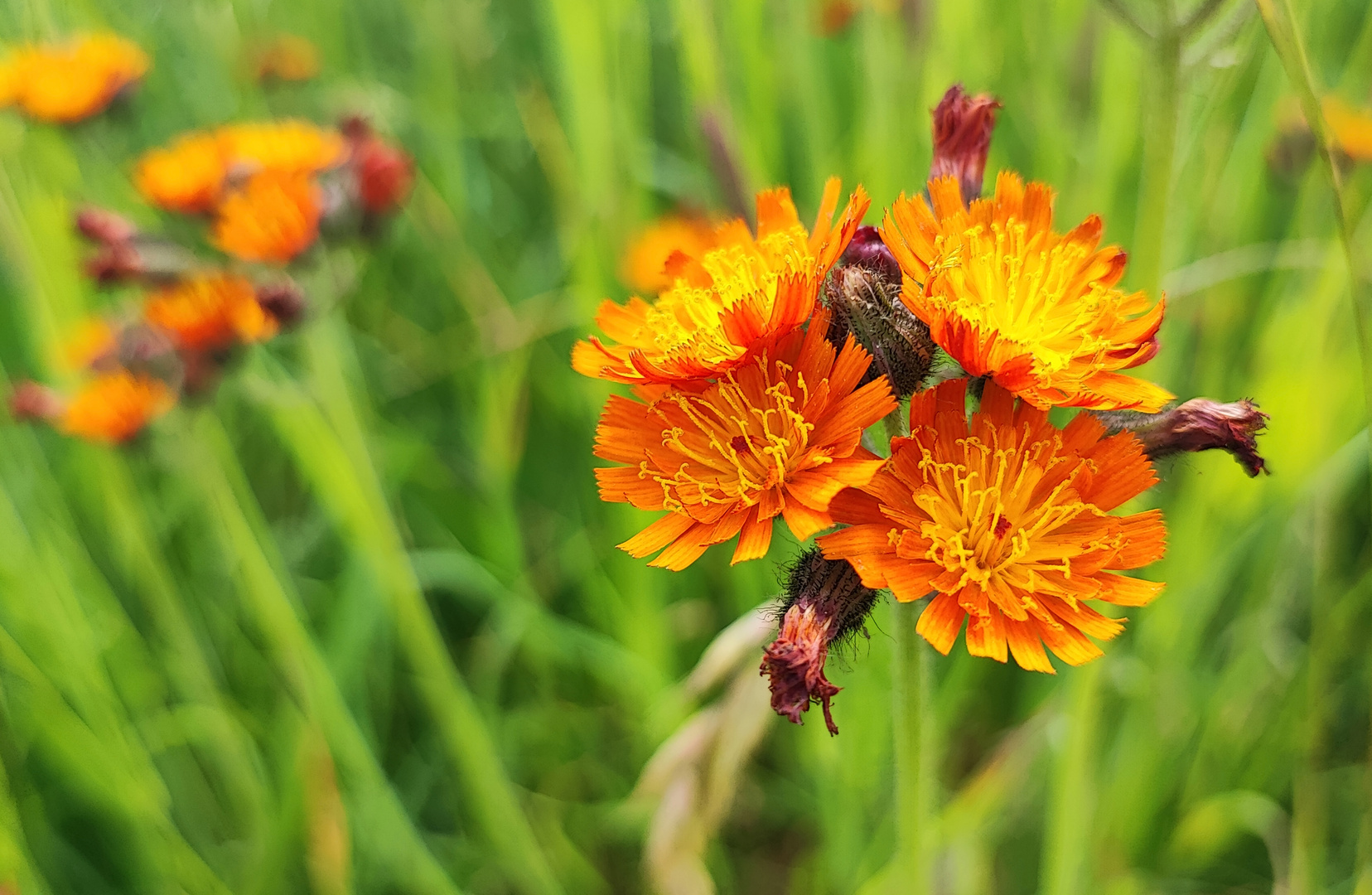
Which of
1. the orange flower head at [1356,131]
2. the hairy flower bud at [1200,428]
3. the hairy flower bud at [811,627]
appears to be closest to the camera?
the hairy flower bud at [811,627]

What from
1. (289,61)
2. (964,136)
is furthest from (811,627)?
(289,61)

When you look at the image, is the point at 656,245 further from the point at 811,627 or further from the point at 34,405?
the point at 811,627

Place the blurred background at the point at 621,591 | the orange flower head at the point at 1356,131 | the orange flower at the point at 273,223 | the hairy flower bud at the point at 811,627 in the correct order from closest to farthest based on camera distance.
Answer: the hairy flower bud at the point at 811,627 → the blurred background at the point at 621,591 → the orange flower at the point at 273,223 → the orange flower head at the point at 1356,131

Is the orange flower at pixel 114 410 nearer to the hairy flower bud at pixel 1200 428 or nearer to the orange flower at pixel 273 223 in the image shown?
the orange flower at pixel 273 223

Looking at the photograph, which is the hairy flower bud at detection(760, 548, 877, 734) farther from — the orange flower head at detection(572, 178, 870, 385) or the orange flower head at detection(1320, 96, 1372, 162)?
the orange flower head at detection(1320, 96, 1372, 162)

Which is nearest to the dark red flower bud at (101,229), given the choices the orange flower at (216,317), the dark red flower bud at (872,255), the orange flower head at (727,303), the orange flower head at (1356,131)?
the orange flower at (216,317)

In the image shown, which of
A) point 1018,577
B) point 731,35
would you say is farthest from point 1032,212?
point 731,35
